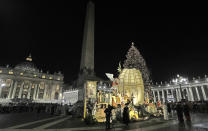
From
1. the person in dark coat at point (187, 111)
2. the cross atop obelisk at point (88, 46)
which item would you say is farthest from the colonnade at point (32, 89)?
the person in dark coat at point (187, 111)

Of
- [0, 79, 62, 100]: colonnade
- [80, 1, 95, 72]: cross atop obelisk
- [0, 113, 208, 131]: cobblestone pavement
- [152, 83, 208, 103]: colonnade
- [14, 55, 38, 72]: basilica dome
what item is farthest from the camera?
[14, 55, 38, 72]: basilica dome

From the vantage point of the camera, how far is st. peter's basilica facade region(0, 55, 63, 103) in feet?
226

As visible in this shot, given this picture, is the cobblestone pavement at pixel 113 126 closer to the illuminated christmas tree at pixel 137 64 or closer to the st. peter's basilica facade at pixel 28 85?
the illuminated christmas tree at pixel 137 64

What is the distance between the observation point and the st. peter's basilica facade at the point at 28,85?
69.0 metres

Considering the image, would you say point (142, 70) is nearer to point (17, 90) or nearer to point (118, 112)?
point (118, 112)

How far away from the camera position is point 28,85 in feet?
250

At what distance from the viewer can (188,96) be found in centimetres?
5534

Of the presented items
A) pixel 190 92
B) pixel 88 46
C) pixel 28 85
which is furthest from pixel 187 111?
pixel 28 85

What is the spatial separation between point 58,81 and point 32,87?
17.3 m

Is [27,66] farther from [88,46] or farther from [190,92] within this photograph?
[190,92]

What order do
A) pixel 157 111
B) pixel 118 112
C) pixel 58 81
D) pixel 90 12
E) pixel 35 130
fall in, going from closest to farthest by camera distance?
pixel 35 130
pixel 118 112
pixel 157 111
pixel 90 12
pixel 58 81

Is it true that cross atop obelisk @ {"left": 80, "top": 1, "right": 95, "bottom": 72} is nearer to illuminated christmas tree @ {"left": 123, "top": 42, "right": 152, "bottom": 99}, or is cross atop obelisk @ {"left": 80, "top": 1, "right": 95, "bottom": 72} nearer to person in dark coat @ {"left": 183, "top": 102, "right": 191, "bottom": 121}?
illuminated christmas tree @ {"left": 123, "top": 42, "right": 152, "bottom": 99}

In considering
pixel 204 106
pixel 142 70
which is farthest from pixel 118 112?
pixel 204 106

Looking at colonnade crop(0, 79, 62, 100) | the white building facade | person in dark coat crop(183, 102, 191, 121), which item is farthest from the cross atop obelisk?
colonnade crop(0, 79, 62, 100)
